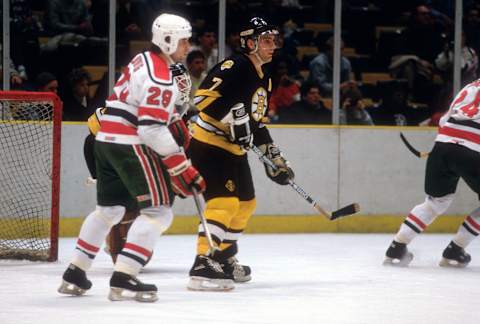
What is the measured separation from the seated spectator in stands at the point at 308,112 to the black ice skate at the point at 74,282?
384 centimetres

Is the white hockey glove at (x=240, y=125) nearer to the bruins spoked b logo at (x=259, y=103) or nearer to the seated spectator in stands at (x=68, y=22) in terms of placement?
the bruins spoked b logo at (x=259, y=103)

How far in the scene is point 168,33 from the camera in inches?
188

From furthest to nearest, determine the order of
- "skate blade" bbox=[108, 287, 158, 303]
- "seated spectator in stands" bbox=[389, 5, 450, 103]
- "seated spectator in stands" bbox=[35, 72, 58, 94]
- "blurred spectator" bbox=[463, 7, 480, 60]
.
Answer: "seated spectator in stands" bbox=[389, 5, 450, 103]
"blurred spectator" bbox=[463, 7, 480, 60]
"seated spectator in stands" bbox=[35, 72, 58, 94]
"skate blade" bbox=[108, 287, 158, 303]

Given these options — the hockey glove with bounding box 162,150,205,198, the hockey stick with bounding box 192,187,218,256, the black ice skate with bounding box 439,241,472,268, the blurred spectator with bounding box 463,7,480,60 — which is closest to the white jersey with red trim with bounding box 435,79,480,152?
the black ice skate with bounding box 439,241,472,268

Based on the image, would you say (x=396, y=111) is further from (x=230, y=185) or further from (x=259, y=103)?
(x=230, y=185)

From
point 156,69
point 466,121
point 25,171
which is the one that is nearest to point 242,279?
point 156,69

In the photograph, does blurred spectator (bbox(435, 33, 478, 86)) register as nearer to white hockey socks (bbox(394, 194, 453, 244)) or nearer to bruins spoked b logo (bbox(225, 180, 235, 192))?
white hockey socks (bbox(394, 194, 453, 244))

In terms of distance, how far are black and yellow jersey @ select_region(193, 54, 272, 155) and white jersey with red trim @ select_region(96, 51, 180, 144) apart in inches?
23.9

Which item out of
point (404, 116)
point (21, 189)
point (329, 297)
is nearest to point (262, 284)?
point (329, 297)

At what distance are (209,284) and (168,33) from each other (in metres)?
1.22

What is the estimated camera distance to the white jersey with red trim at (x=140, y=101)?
15.0 feet

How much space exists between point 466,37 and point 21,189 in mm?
3989

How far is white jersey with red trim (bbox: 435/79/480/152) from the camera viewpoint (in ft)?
20.7

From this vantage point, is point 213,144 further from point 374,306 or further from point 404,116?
point 404,116
